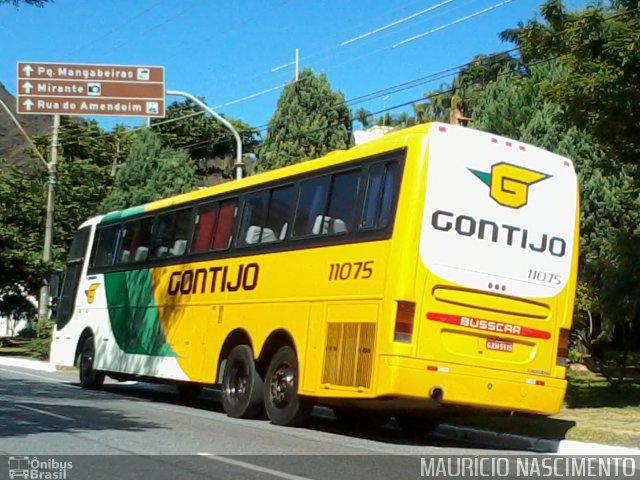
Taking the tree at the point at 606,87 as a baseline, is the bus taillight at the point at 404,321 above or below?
below

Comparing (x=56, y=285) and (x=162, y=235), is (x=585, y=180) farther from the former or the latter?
(x=56, y=285)

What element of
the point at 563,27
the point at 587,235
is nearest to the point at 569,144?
the point at 587,235

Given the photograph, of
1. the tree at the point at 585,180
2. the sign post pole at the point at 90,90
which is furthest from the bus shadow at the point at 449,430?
the sign post pole at the point at 90,90

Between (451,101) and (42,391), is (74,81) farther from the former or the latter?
(451,101)

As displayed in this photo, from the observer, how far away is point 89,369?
1970 cm

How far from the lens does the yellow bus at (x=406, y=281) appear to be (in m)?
10.8

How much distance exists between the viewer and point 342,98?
43375 millimetres

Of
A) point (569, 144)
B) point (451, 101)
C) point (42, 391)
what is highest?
point (451, 101)

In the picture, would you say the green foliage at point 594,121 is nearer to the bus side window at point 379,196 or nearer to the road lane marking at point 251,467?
the bus side window at point 379,196

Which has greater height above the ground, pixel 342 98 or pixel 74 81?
pixel 342 98

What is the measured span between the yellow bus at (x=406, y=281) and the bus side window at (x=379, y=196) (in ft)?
0.07

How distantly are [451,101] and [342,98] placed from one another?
43.2 feet

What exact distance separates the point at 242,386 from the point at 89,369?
23.1 feet

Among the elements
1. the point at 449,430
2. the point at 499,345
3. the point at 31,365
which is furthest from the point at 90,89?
the point at 499,345
